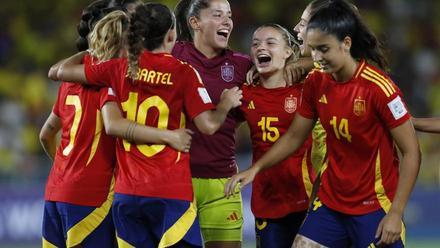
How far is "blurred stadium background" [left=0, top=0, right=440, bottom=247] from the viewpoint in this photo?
509 inches

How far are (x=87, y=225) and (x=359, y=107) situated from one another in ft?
6.44

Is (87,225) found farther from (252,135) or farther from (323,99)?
(323,99)

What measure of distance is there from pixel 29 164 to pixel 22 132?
6.21 feet

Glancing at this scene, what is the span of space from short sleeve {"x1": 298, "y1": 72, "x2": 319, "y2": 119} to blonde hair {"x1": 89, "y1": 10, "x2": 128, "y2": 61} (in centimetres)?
119

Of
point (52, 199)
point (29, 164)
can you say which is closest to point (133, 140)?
point (52, 199)

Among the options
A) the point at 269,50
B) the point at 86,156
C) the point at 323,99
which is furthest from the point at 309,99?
the point at 86,156

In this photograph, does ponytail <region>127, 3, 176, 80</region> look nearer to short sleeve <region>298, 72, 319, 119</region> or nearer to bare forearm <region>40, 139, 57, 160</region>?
short sleeve <region>298, 72, 319, 119</region>

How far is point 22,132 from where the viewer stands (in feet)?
49.0

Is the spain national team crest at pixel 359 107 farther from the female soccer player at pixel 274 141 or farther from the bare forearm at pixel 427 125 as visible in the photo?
the female soccer player at pixel 274 141

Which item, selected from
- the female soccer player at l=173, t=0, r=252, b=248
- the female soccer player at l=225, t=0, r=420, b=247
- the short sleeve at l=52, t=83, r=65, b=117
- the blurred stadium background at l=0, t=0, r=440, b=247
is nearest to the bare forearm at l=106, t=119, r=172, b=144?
the female soccer player at l=225, t=0, r=420, b=247

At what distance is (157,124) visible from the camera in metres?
5.80

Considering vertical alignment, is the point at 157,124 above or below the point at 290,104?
above

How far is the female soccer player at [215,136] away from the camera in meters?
6.84

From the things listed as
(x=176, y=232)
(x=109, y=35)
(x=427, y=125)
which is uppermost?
(x=109, y=35)
